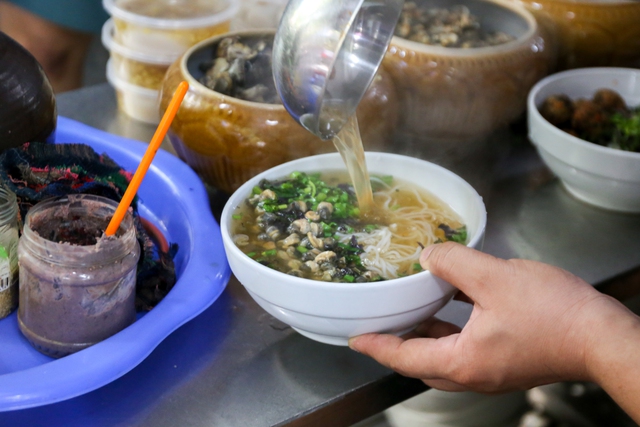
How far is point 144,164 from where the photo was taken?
3.47 feet

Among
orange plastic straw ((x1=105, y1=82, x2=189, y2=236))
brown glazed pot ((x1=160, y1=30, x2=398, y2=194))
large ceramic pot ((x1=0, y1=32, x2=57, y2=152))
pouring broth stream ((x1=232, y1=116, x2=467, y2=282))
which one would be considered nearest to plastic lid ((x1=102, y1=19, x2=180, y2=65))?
brown glazed pot ((x1=160, y1=30, x2=398, y2=194))

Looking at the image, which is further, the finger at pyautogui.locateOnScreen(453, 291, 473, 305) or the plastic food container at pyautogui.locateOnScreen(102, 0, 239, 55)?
the plastic food container at pyautogui.locateOnScreen(102, 0, 239, 55)

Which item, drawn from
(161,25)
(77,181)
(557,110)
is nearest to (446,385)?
(77,181)

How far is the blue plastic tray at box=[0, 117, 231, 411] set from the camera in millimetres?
957

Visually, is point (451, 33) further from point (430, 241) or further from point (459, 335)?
point (459, 335)

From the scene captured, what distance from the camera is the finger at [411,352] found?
103 cm

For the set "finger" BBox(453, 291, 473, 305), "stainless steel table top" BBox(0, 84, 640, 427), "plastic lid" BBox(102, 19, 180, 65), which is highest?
"plastic lid" BBox(102, 19, 180, 65)

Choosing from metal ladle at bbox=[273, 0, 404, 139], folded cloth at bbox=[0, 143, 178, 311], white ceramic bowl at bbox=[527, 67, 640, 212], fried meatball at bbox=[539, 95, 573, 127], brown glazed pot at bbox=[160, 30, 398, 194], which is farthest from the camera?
fried meatball at bbox=[539, 95, 573, 127]

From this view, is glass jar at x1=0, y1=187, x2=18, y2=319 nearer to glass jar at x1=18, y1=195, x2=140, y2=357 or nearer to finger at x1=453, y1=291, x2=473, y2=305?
glass jar at x1=18, y1=195, x2=140, y2=357

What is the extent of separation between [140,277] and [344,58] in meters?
0.56

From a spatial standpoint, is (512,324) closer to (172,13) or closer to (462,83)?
(462,83)

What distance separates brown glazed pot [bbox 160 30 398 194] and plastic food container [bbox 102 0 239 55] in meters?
0.23

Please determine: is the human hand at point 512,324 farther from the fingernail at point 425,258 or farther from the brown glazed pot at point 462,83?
the brown glazed pot at point 462,83

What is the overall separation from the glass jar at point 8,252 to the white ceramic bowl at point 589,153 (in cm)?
118
